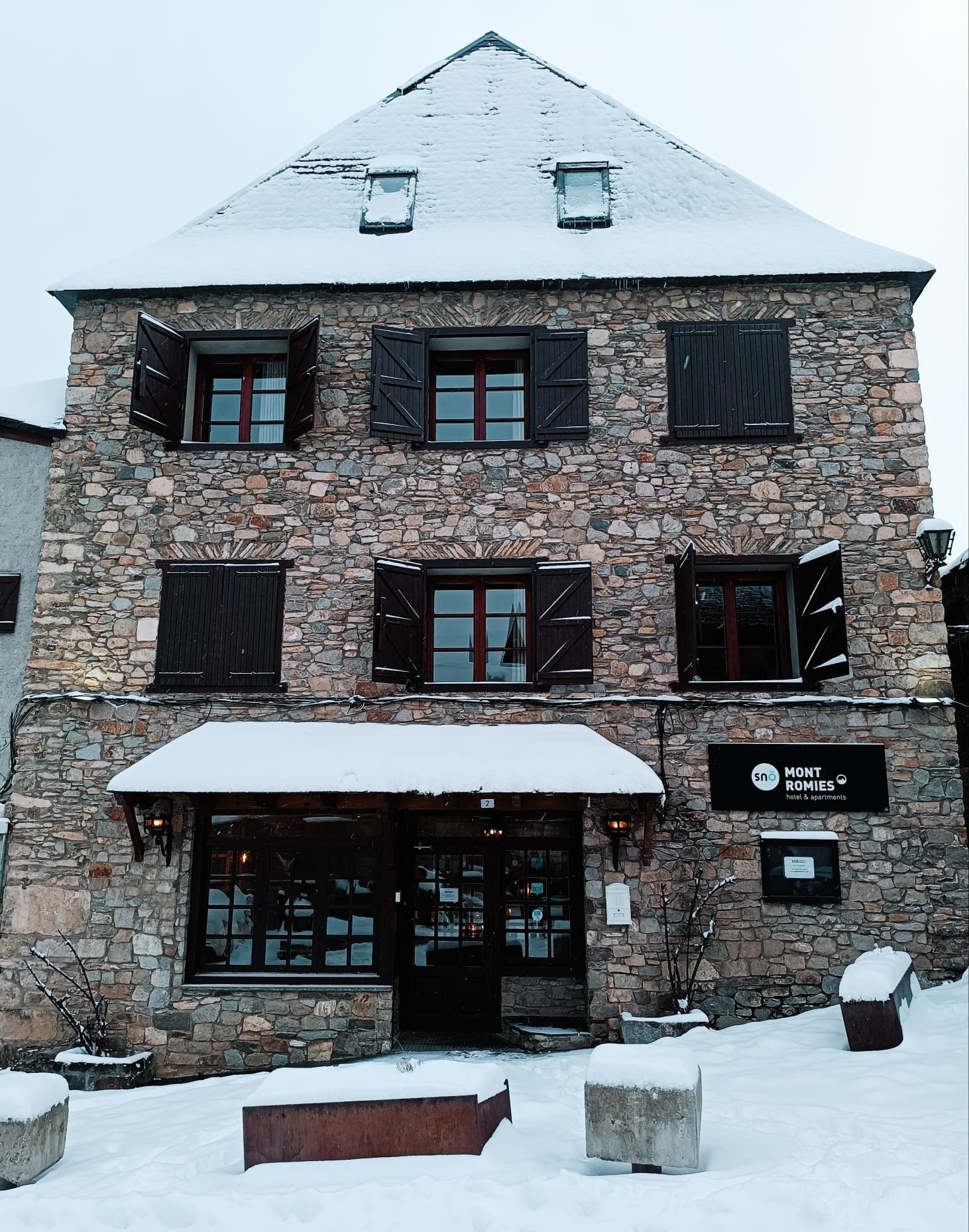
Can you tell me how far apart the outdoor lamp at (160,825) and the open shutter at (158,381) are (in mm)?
3738

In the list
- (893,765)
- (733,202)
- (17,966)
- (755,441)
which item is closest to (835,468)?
(755,441)

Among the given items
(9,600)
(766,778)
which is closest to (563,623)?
(766,778)

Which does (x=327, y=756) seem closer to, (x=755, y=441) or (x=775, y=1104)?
(x=775, y=1104)

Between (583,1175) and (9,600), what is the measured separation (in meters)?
7.83

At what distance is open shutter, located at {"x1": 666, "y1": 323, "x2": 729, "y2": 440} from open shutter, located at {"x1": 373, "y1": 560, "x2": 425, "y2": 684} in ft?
10.2

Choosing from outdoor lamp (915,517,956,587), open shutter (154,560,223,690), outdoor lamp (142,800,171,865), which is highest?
outdoor lamp (915,517,956,587)

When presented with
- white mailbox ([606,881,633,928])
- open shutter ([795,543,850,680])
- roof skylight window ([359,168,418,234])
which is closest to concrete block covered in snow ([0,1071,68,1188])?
white mailbox ([606,881,633,928])

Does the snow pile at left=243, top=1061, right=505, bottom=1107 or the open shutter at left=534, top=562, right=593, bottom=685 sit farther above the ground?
the open shutter at left=534, top=562, right=593, bottom=685

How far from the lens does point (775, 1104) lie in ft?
19.7

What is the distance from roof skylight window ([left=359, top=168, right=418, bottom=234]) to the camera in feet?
35.7

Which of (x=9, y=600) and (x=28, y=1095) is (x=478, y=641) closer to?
(x=9, y=600)

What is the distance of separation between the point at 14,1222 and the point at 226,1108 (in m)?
2.39

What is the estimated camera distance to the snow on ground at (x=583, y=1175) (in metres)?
4.35

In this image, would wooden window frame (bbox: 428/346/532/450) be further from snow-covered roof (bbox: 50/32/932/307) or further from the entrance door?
the entrance door
